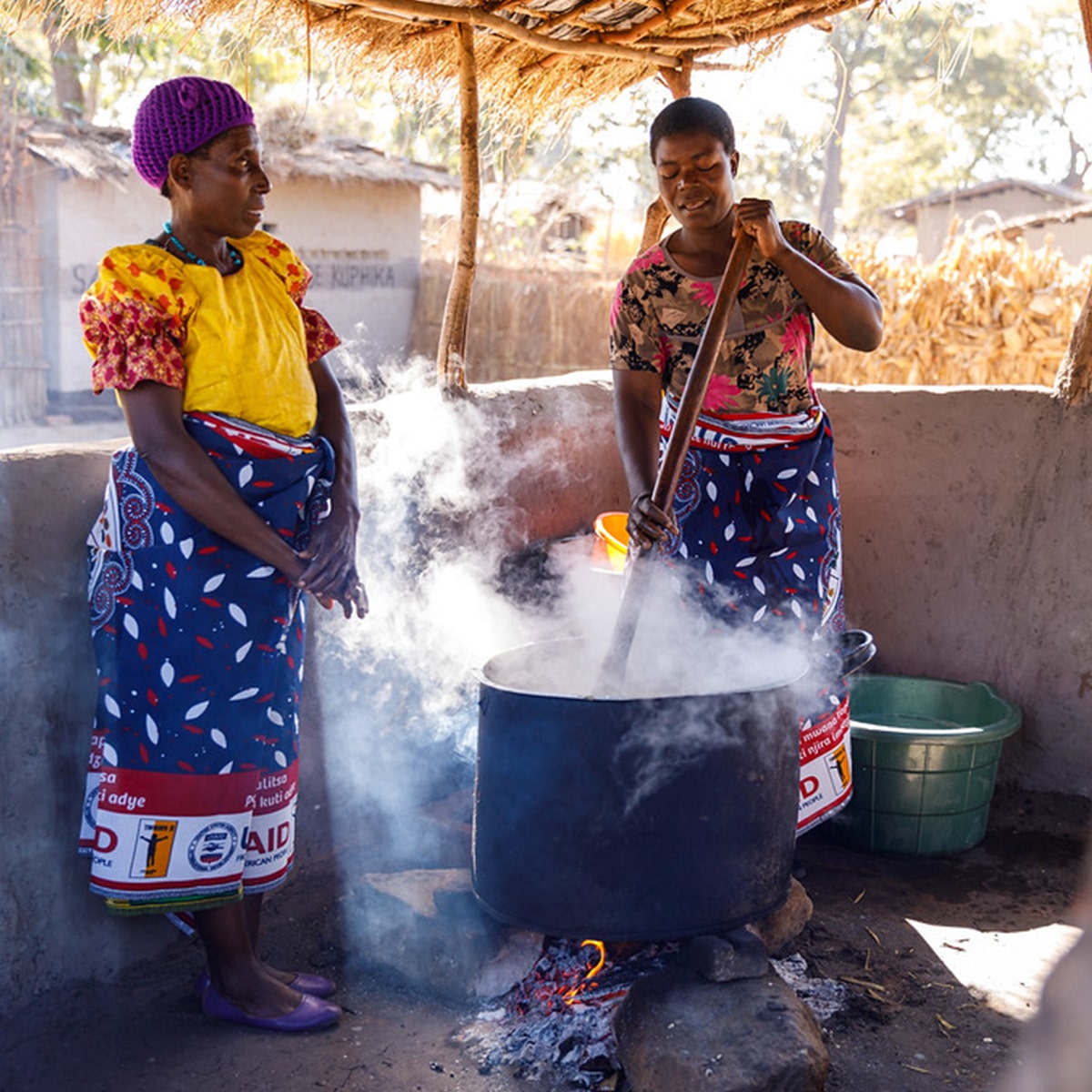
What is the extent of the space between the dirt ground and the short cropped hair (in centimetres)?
203

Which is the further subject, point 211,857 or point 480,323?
point 480,323

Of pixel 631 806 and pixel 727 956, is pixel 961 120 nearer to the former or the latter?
pixel 727 956

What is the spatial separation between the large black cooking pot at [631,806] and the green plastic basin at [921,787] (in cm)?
138

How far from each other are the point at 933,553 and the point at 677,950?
83.5 inches

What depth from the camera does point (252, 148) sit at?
259cm

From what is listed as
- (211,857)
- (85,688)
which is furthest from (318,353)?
(211,857)

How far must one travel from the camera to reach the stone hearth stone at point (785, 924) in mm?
3070

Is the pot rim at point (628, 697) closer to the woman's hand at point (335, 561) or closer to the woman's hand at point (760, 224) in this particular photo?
the woman's hand at point (335, 561)

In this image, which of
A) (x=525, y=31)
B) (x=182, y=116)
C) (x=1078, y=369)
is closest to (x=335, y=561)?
(x=182, y=116)

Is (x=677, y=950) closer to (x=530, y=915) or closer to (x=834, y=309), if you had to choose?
(x=530, y=915)

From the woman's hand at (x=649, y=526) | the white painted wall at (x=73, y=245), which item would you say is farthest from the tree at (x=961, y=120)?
the woman's hand at (x=649, y=526)

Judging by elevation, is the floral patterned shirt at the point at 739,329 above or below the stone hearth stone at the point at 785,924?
above

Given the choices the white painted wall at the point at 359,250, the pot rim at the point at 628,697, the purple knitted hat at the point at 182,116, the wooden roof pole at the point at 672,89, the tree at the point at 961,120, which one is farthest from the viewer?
the tree at the point at 961,120

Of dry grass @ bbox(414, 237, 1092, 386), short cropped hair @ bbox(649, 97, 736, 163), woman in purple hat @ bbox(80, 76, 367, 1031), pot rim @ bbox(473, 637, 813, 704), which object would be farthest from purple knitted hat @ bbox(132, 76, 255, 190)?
dry grass @ bbox(414, 237, 1092, 386)
